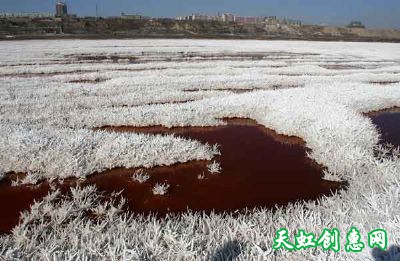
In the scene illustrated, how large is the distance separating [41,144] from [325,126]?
6.74m

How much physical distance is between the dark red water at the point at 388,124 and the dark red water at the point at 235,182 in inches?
101

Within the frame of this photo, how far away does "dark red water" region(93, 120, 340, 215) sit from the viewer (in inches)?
231

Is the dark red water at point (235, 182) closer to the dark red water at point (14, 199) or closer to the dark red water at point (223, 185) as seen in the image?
the dark red water at point (223, 185)

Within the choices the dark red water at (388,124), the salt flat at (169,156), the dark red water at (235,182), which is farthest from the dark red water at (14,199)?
the dark red water at (388,124)

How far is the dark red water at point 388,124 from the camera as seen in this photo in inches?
369

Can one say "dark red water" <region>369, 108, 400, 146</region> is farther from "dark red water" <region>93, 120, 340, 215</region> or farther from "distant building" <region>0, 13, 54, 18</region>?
"distant building" <region>0, 13, 54, 18</region>

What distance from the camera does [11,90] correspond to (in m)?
14.8

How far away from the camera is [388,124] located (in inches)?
427

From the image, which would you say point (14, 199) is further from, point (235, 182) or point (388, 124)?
point (388, 124)

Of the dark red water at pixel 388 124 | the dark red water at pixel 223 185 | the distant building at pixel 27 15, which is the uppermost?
the distant building at pixel 27 15

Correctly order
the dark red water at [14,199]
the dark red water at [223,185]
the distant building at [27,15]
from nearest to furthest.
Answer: the dark red water at [14,199] < the dark red water at [223,185] < the distant building at [27,15]

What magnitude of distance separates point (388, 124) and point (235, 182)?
661 cm

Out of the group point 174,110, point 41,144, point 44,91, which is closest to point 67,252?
point 41,144

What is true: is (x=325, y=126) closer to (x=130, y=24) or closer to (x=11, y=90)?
(x=11, y=90)
